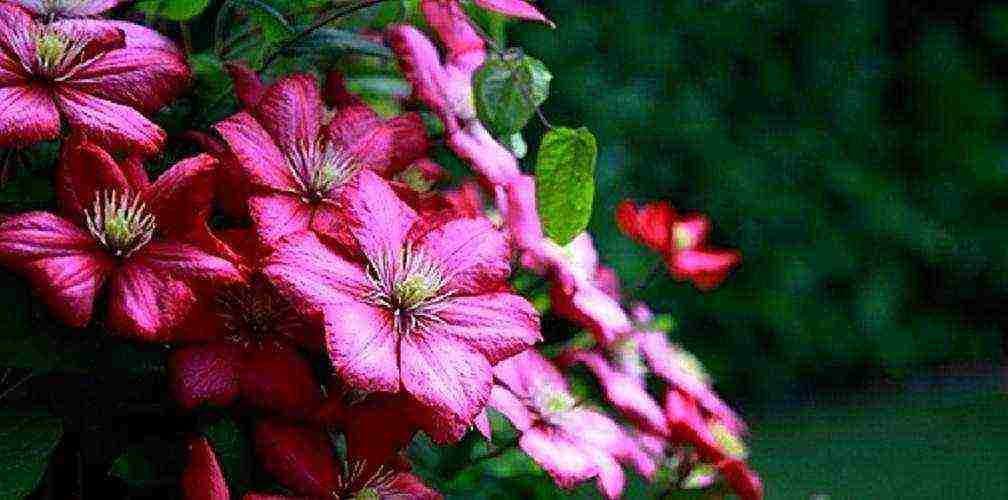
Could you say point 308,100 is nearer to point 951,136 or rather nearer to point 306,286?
point 306,286

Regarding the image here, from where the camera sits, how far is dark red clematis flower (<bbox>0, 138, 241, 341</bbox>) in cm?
74

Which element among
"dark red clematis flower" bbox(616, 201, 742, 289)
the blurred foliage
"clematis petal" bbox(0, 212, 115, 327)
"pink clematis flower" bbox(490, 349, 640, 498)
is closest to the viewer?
"clematis petal" bbox(0, 212, 115, 327)

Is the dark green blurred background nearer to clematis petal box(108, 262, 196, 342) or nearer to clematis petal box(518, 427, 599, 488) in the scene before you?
clematis petal box(518, 427, 599, 488)

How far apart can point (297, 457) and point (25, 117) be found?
0.24 metres

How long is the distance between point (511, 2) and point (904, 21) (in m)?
3.16

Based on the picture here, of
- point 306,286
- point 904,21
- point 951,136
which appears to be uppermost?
point 306,286

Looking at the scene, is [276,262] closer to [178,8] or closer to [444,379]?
[444,379]

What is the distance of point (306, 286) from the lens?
76 cm

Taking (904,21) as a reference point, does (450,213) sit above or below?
above

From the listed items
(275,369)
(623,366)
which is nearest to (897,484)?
(623,366)

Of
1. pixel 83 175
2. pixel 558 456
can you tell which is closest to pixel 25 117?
pixel 83 175

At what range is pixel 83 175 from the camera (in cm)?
77

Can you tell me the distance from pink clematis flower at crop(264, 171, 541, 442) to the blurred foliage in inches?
93.9

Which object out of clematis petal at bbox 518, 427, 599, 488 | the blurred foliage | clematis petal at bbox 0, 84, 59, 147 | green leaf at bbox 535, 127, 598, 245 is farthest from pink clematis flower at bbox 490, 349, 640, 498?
the blurred foliage
